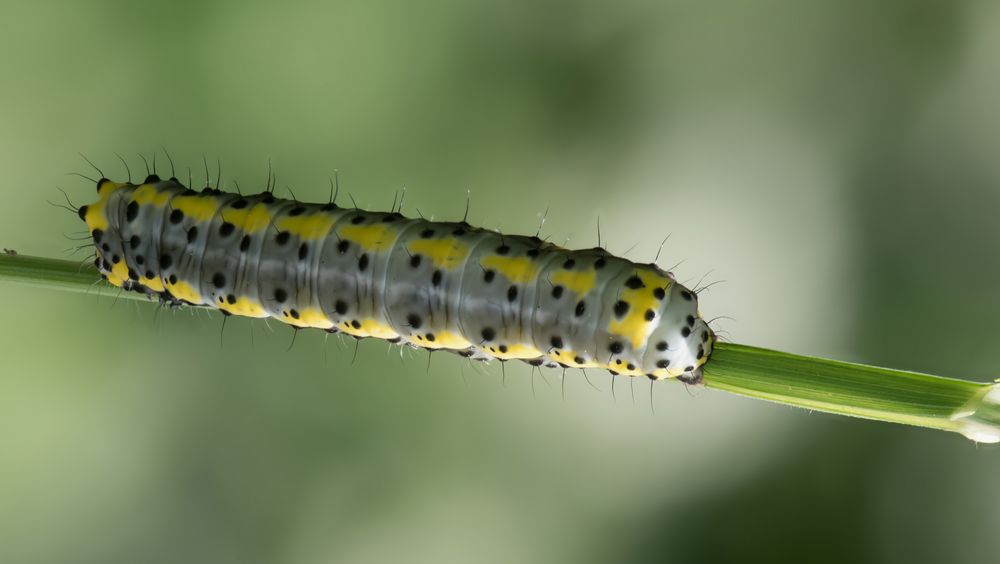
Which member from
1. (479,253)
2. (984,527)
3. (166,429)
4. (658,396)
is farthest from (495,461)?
(984,527)

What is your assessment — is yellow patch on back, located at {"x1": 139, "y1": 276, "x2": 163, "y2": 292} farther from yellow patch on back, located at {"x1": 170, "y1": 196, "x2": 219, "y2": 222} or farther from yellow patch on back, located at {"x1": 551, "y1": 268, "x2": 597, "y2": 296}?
yellow patch on back, located at {"x1": 551, "y1": 268, "x2": 597, "y2": 296}

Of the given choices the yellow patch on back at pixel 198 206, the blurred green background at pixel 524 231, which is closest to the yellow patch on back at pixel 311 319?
the yellow patch on back at pixel 198 206

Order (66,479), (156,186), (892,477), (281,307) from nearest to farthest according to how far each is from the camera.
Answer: (281,307) → (156,186) → (66,479) → (892,477)

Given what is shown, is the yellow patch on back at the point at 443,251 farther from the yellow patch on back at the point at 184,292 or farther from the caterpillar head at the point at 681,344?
the yellow patch on back at the point at 184,292

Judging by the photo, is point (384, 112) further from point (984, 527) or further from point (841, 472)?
point (984, 527)

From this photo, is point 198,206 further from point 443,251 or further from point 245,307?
point 443,251

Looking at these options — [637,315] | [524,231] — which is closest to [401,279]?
[637,315]

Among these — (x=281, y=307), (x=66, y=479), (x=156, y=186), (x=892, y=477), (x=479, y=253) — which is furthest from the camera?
(x=892, y=477)
